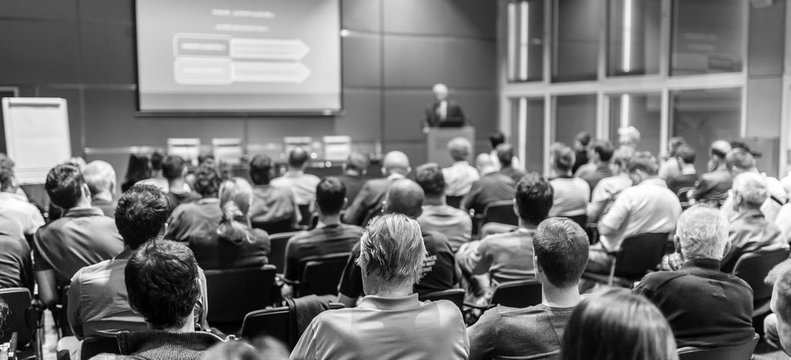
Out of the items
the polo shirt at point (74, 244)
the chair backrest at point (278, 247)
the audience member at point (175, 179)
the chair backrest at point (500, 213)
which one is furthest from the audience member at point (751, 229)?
the audience member at point (175, 179)

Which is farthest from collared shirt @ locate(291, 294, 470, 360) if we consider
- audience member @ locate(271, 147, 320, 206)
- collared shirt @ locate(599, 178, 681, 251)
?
audience member @ locate(271, 147, 320, 206)

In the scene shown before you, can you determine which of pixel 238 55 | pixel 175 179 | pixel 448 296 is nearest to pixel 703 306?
pixel 448 296

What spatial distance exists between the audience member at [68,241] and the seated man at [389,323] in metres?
1.86

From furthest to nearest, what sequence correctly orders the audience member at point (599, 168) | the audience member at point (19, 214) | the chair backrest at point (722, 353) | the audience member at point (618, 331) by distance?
1. the audience member at point (599, 168)
2. the audience member at point (19, 214)
3. the chair backrest at point (722, 353)
4. the audience member at point (618, 331)

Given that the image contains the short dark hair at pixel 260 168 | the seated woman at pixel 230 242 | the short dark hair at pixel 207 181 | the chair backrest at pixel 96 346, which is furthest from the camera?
the short dark hair at pixel 260 168

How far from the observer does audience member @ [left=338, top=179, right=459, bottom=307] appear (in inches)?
130

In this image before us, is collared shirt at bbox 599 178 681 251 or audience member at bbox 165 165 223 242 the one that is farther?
collared shirt at bbox 599 178 681 251

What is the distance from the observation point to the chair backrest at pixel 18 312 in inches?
122

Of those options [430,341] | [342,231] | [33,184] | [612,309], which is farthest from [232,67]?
[612,309]

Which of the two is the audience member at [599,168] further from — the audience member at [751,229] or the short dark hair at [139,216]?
the short dark hair at [139,216]

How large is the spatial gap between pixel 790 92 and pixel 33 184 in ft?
30.2

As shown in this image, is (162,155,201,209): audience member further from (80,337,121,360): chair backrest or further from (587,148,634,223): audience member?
(587,148,634,223): audience member

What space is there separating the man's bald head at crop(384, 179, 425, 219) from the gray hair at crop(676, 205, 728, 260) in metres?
1.58

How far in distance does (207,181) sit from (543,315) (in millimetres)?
3124
